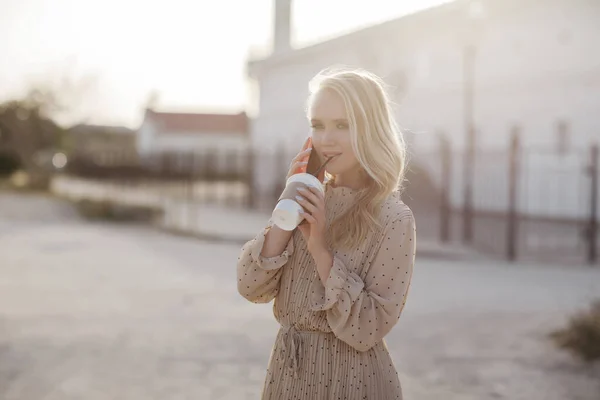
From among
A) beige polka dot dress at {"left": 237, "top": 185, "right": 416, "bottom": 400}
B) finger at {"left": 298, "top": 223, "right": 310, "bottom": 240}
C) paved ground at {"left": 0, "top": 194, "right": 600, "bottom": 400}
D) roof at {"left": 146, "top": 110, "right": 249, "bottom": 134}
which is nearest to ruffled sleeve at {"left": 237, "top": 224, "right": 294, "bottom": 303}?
beige polka dot dress at {"left": 237, "top": 185, "right": 416, "bottom": 400}

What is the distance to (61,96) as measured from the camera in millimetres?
38875

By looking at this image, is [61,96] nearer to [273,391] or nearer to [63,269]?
[63,269]

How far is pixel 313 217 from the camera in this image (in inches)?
85.8

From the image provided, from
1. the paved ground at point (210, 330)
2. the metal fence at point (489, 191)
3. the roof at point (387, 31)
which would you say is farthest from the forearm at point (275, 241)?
the roof at point (387, 31)

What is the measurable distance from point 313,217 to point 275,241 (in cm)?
20

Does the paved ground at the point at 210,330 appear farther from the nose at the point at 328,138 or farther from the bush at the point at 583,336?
the nose at the point at 328,138

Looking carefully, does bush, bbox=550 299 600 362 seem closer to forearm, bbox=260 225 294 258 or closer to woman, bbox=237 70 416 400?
woman, bbox=237 70 416 400

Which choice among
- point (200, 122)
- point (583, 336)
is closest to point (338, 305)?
point (583, 336)

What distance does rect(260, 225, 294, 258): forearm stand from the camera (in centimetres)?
232

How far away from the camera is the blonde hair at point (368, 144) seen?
227 centimetres

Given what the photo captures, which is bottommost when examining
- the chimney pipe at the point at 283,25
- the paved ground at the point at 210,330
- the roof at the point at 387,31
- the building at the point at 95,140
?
the paved ground at the point at 210,330

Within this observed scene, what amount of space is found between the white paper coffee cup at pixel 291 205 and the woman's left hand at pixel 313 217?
0.02m

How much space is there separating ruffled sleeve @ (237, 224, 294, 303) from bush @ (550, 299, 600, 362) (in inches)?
187

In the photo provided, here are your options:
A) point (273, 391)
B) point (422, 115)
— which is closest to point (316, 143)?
point (273, 391)
